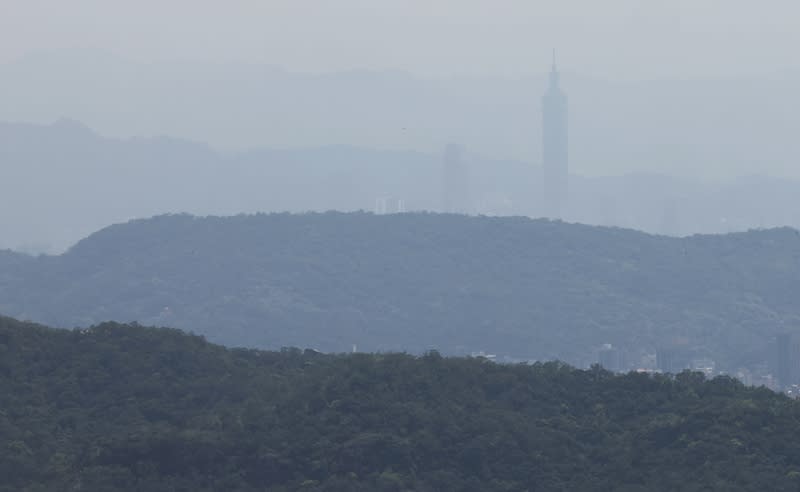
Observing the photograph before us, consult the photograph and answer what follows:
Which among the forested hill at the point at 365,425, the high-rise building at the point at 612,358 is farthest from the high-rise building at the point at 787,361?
the forested hill at the point at 365,425

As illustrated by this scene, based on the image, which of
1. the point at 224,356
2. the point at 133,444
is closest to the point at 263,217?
the point at 224,356

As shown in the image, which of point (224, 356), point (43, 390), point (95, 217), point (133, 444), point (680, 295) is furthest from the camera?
point (95, 217)

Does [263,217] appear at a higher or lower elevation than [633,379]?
higher

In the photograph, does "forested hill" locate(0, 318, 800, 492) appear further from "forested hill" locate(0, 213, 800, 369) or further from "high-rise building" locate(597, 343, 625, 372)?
"forested hill" locate(0, 213, 800, 369)

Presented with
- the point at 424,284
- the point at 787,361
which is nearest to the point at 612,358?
the point at 787,361

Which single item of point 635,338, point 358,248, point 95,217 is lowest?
point 635,338

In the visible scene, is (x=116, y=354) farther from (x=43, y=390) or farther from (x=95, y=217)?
(x=95, y=217)

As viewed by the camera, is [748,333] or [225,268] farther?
[225,268]

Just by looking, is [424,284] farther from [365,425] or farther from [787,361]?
[365,425]
